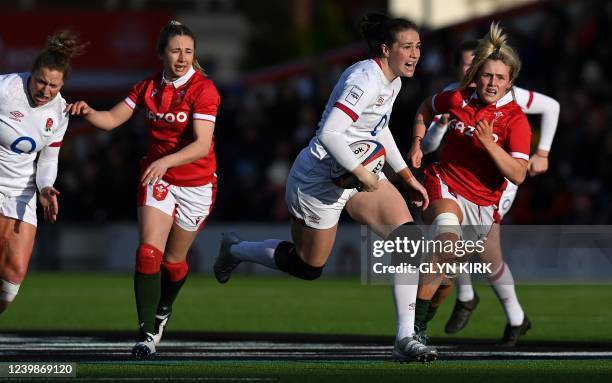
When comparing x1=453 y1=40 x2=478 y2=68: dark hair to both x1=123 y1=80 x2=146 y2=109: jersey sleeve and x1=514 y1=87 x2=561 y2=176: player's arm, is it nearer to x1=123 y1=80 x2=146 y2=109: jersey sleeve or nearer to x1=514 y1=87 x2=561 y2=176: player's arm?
x1=514 y1=87 x2=561 y2=176: player's arm

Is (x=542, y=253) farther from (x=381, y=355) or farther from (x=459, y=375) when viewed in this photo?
(x=459, y=375)

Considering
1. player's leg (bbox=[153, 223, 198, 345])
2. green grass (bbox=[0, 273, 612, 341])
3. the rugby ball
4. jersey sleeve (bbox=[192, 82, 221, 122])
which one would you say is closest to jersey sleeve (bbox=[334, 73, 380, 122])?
the rugby ball

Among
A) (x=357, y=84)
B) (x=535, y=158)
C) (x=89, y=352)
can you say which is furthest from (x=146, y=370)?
(x=535, y=158)

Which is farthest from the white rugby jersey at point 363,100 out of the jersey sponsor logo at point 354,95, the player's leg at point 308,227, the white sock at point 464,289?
the white sock at point 464,289

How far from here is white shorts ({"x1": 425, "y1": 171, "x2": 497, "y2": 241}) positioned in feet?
34.4

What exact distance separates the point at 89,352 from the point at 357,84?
269 centimetres

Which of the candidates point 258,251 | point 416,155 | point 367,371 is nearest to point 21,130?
point 258,251

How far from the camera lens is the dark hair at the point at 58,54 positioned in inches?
383

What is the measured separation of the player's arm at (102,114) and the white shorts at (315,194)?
1.24m

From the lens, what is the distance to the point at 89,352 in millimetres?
10117

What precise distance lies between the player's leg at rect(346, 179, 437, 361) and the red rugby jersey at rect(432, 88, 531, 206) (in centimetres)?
97

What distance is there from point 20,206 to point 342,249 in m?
11.4

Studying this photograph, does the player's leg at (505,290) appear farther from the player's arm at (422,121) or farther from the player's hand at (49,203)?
the player's hand at (49,203)

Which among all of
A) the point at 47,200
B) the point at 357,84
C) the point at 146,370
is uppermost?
the point at 357,84
